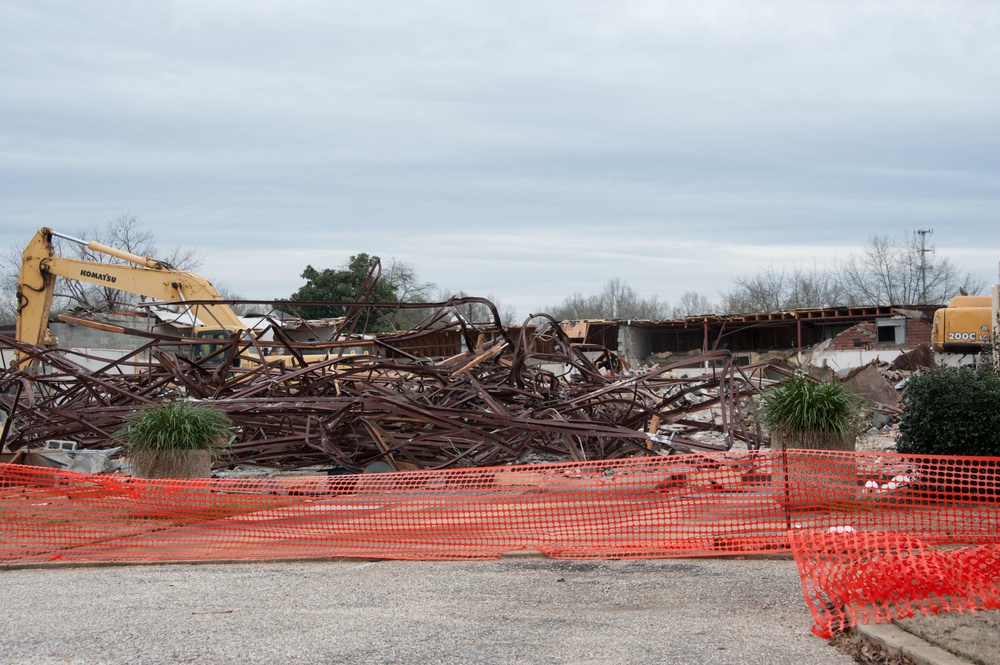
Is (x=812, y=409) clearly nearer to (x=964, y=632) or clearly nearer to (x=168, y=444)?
(x=964, y=632)

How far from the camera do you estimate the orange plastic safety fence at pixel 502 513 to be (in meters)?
6.63

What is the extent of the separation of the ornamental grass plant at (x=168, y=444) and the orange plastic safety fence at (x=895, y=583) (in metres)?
6.00

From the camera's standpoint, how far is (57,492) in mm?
8008

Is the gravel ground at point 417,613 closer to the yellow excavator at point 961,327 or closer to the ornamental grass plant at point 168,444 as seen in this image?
the ornamental grass plant at point 168,444

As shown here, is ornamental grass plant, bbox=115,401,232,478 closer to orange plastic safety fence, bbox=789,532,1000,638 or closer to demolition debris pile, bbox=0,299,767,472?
demolition debris pile, bbox=0,299,767,472

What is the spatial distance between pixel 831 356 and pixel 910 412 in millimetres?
24391

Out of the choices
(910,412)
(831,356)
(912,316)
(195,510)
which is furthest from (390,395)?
(912,316)

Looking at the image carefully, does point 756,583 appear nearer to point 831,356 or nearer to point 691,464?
point 691,464

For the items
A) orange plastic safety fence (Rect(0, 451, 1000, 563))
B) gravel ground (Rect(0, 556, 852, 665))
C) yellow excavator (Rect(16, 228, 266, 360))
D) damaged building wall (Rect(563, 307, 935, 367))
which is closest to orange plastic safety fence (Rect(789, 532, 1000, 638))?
gravel ground (Rect(0, 556, 852, 665))

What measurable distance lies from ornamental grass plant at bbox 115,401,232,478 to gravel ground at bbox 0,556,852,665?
7.40 ft

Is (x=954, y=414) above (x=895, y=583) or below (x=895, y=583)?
above

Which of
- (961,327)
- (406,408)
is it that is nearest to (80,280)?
(406,408)

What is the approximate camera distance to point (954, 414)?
827 cm

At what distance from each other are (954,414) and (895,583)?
13.7 feet
